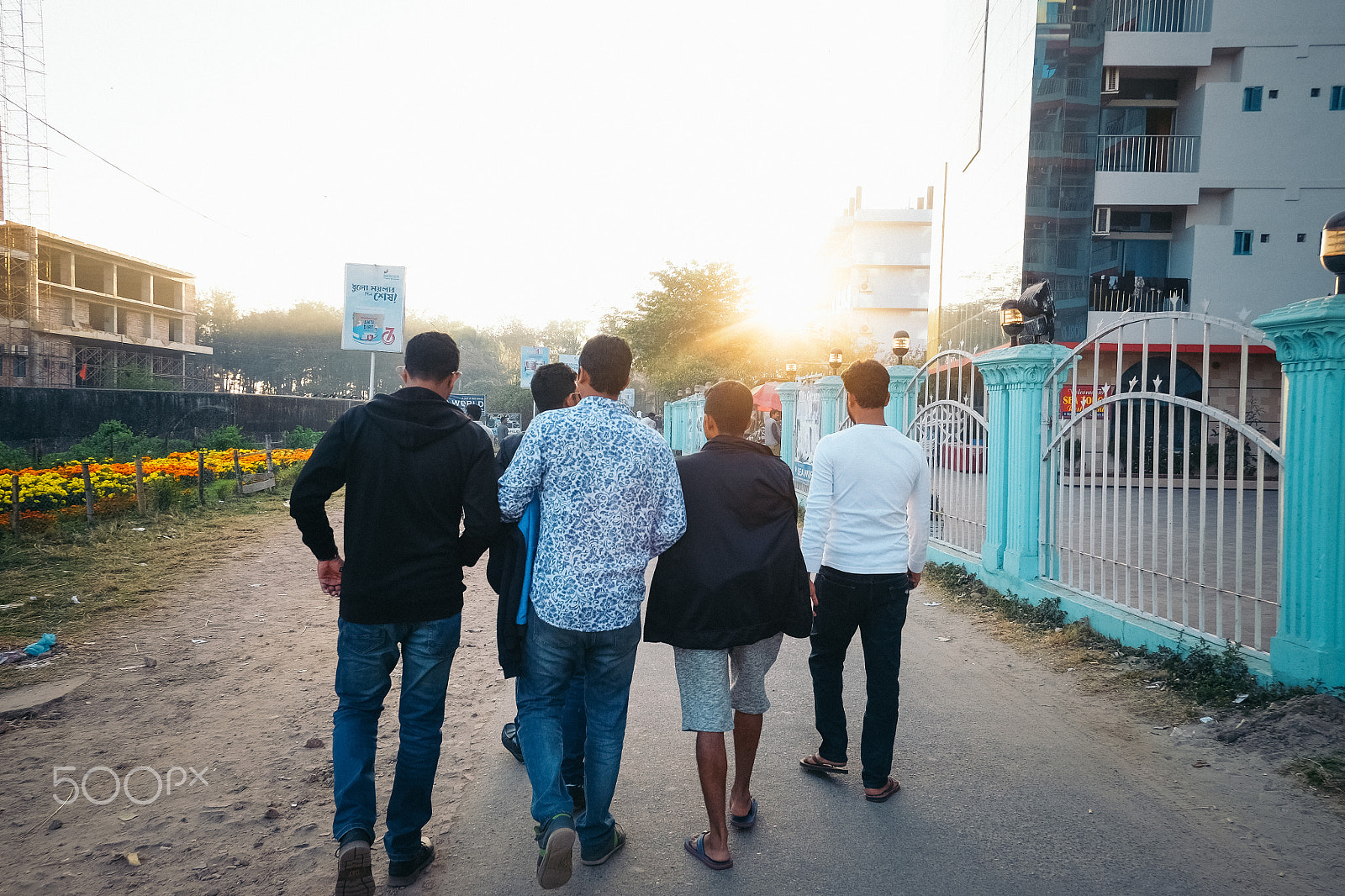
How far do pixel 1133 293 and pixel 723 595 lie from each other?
85.1 ft

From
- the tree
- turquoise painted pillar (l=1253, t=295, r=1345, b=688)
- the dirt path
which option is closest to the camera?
the dirt path

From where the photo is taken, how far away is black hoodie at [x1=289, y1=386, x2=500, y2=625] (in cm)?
298

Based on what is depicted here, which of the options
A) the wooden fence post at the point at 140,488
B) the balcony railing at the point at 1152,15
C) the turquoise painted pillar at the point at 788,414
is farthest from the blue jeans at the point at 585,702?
the balcony railing at the point at 1152,15

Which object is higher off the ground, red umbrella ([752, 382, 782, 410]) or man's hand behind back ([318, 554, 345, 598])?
red umbrella ([752, 382, 782, 410])

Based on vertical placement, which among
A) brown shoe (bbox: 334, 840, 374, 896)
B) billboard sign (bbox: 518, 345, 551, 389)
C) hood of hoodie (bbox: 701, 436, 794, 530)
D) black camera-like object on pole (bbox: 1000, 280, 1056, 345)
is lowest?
brown shoe (bbox: 334, 840, 374, 896)

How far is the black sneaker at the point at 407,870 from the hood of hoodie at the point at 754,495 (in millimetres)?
1680

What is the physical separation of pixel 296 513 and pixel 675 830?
1.94 m

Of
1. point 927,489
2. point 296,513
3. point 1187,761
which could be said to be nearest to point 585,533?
point 296,513

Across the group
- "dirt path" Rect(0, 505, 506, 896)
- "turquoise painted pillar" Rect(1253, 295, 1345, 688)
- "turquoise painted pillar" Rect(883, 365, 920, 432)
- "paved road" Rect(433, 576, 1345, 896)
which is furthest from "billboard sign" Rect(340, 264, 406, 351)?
"turquoise painted pillar" Rect(1253, 295, 1345, 688)

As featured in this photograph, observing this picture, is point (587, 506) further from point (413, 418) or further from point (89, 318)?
point (89, 318)

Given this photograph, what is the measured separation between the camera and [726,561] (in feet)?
10.2

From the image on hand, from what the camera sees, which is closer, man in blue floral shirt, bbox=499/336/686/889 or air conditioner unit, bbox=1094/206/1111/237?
man in blue floral shirt, bbox=499/336/686/889

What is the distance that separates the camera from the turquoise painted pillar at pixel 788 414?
1536 cm

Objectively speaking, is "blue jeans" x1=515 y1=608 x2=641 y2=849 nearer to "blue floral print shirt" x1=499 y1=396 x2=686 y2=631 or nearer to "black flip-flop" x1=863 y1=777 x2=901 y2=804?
"blue floral print shirt" x1=499 y1=396 x2=686 y2=631
